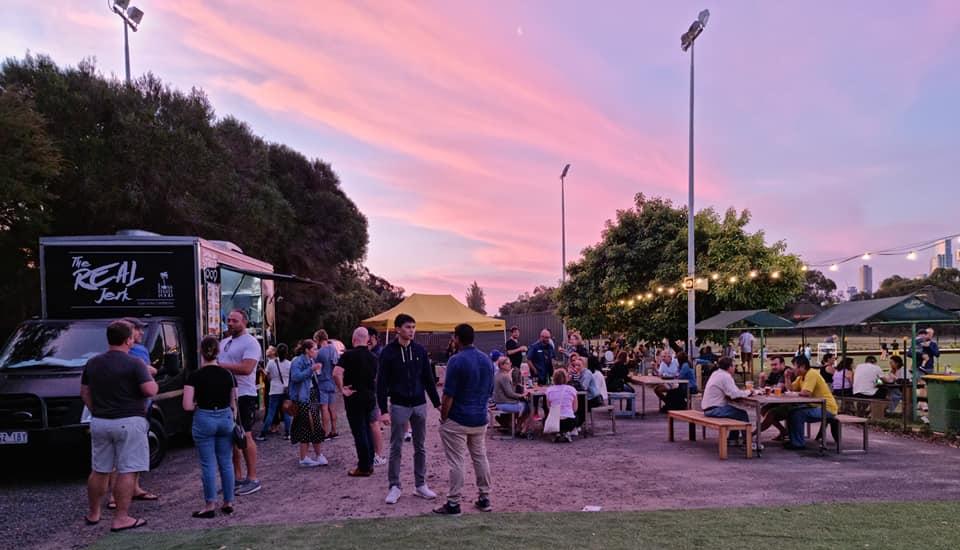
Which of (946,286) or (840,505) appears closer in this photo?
(840,505)

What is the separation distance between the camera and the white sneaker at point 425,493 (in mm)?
6480

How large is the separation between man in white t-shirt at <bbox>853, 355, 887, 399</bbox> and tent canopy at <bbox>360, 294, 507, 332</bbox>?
435 inches

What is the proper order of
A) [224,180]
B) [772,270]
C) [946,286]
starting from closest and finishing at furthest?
[224,180], [772,270], [946,286]

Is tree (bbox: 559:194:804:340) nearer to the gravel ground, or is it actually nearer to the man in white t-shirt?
the man in white t-shirt

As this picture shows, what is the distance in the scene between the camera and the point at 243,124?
27.5 m

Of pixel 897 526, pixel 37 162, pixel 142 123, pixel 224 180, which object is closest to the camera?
pixel 897 526

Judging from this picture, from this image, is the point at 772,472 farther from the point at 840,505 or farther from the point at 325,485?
the point at 325,485

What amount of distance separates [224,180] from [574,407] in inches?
578

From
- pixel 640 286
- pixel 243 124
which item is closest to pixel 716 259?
pixel 640 286

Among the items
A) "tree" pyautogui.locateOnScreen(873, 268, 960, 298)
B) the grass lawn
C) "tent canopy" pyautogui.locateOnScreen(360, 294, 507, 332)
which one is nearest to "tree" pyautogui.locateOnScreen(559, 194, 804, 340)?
"tent canopy" pyautogui.locateOnScreen(360, 294, 507, 332)

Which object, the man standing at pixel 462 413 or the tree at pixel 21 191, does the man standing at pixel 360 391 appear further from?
the tree at pixel 21 191

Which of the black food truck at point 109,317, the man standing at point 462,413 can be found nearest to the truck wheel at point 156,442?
the black food truck at point 109,317

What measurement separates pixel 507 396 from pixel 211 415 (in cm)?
550

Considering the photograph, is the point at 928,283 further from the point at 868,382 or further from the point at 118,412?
the point at 118,412
